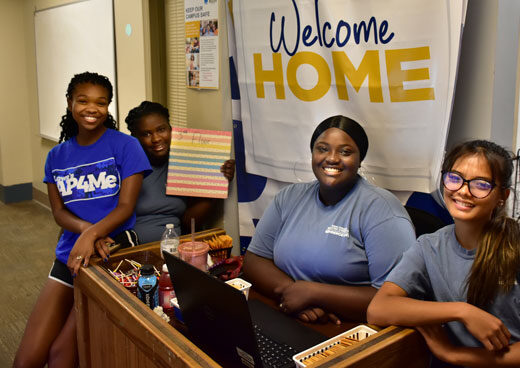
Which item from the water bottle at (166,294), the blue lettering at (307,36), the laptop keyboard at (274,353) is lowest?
the laptop keyboard at (274,353)

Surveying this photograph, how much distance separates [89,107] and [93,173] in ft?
0.93

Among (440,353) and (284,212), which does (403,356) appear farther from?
(284,212)

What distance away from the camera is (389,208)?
1600mm

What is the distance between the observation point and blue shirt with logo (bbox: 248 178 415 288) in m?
1.55

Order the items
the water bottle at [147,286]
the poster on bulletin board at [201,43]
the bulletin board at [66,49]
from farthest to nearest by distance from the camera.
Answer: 1. the bulletin board at [66,49]
2. the poster on bulletin board at [201,43]
3. the water bottle at [147,286]

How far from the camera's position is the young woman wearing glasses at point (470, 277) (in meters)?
1.09

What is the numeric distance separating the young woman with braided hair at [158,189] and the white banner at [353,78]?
0.37 metres

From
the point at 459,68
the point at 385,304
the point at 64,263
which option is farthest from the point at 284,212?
the point at 64,263

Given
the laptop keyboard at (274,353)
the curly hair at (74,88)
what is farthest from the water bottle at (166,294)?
the curly hair at (74,88)

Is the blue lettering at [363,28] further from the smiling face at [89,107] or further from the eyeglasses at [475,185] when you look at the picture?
the smiling face at [89,107]

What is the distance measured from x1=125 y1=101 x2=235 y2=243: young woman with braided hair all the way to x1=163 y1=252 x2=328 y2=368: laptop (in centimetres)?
104

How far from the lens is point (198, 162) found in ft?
8.20

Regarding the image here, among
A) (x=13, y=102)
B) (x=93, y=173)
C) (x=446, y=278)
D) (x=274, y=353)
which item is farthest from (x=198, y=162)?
(x=13, y=102)

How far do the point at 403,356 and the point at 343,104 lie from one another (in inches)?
43.7
